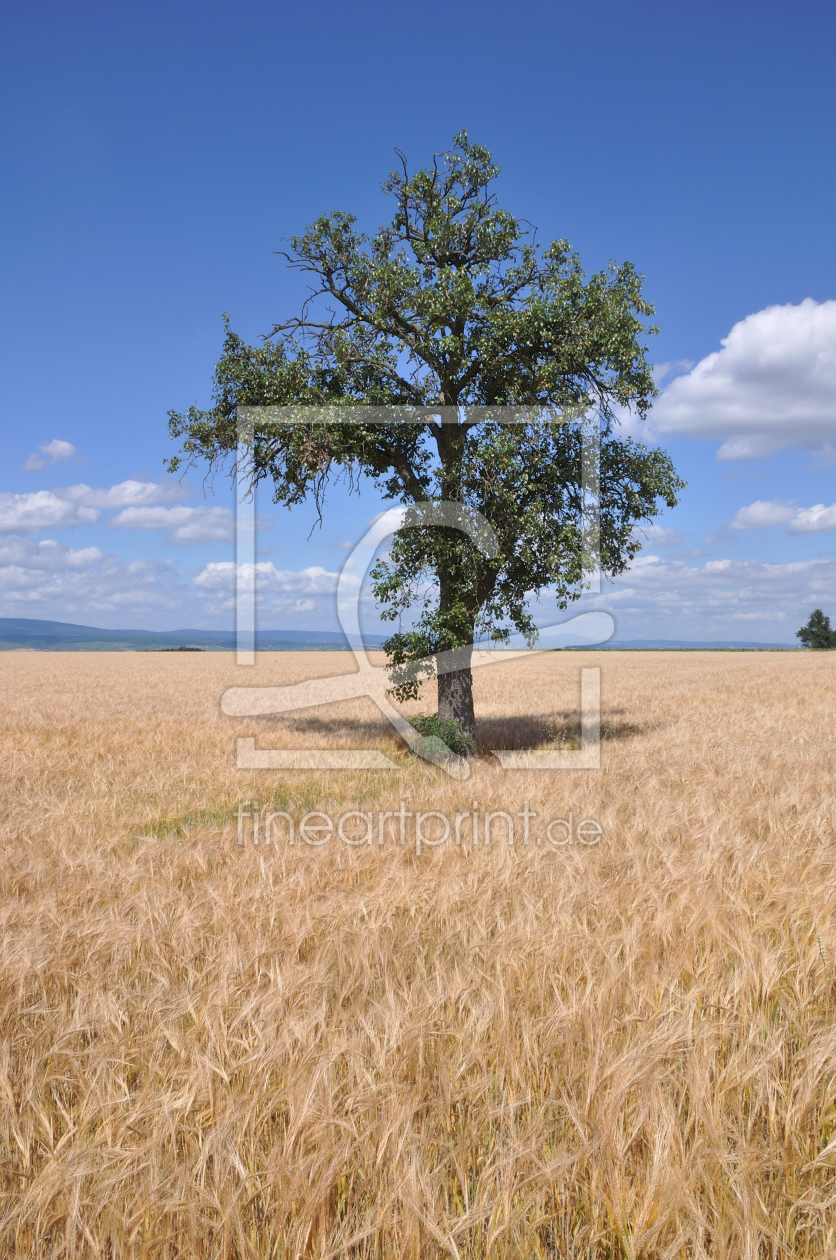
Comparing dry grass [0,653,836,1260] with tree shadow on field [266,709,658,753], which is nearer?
dry grass [0,653,836,1260]

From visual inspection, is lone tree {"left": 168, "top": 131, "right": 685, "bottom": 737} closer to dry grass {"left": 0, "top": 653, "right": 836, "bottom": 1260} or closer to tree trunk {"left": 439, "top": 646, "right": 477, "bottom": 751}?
tree trunk {"left": 439, "top": 646, "right": 477, "bottom": 751}

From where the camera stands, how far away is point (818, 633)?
412ft

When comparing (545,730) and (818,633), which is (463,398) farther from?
(818,633)

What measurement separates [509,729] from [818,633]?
421 feet

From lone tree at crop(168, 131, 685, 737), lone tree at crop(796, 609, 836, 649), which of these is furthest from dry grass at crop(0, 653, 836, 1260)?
lone tree at crop(796, 609, 836, 649)

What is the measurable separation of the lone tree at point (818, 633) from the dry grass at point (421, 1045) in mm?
136687

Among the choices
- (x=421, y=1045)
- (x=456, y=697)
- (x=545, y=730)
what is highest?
(x=456, y=697)

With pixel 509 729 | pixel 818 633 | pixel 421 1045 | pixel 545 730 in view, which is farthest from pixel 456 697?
pixel 818 633

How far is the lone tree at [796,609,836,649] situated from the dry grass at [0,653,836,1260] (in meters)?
137

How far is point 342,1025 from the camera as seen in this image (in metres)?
3.29

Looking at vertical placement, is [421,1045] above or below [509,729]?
above

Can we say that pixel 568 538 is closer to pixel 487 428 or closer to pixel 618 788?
pixel 487 428

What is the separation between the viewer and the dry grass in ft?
7.30

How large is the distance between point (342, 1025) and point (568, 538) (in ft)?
38.9
